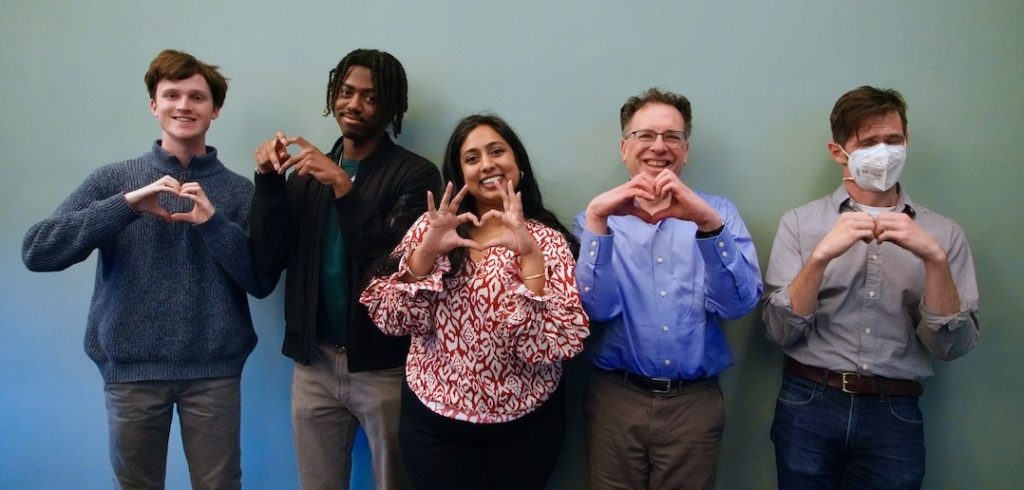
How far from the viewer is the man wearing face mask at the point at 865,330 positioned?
1660 millimetres

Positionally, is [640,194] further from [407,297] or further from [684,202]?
[407,297]

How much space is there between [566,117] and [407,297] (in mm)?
903

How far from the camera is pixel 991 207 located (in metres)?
1.87

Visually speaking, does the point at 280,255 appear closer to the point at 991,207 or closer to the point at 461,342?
the point at 461,342

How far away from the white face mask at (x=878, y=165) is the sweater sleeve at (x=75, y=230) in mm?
2039

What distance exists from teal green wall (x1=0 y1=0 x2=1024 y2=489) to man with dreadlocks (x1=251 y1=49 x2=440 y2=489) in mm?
249

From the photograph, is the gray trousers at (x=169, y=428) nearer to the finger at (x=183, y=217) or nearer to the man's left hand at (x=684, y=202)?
the finger at (x=183, y=217)

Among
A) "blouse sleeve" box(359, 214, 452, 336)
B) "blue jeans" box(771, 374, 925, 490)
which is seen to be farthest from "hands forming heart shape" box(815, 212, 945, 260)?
"blouse sleeve" box(359, 214, 452, 336)

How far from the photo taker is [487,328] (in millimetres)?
1503

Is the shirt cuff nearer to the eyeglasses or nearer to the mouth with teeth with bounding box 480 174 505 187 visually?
the eyeglasses

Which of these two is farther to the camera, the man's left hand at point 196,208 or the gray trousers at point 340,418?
the gray trousers at point 340,418

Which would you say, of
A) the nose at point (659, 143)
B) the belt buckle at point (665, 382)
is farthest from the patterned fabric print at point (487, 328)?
the nose at point (659, 143)

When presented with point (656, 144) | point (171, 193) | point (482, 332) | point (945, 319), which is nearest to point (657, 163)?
point (656, 144)

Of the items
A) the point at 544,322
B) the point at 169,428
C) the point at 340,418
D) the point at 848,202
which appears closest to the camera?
the point at 544,322
